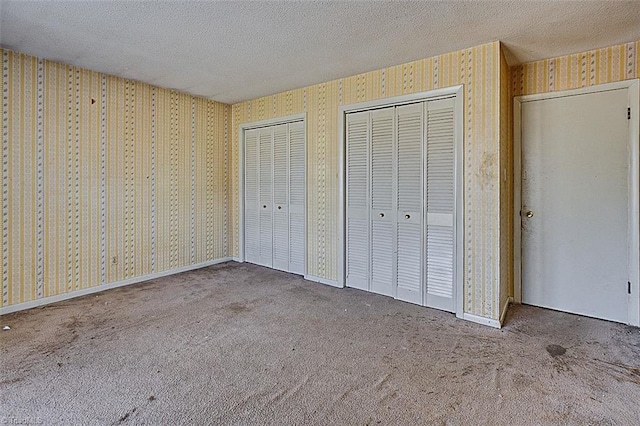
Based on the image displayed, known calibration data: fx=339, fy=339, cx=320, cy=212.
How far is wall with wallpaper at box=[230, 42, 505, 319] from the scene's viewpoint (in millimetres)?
2852

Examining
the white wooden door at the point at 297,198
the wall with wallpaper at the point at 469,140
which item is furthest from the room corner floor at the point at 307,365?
the white wooden door at the point at 297,198

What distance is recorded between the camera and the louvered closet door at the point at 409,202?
10.9 feet

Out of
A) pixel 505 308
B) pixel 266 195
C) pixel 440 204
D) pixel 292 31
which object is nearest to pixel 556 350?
pixel 505 308

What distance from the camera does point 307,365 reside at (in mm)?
2201

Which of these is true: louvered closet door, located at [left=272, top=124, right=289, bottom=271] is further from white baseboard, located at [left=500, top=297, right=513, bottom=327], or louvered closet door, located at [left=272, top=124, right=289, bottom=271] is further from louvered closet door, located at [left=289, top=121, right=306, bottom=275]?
white baseboard, located at [left=500, top=297, right=513, bottom=327]

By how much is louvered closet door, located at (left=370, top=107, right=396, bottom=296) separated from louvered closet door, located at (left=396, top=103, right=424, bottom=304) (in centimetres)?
8

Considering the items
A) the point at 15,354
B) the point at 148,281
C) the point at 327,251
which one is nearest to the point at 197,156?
the point at 148,281

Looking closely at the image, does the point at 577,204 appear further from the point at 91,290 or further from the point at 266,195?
the point at 91,290

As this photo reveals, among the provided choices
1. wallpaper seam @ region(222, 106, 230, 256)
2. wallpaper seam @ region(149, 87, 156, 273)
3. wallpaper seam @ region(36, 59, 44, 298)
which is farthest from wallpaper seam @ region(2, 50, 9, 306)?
wallpaper seam @ region(222, 106, 230, 256)

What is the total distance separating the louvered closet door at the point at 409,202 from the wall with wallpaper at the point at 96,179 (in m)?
2.80

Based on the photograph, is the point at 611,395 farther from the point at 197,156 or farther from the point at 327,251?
the point at 197,156

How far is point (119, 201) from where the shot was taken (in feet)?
12.7

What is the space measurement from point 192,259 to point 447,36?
13.1 feet

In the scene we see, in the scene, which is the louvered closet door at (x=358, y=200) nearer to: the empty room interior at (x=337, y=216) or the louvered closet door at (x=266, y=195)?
the empty room interior at (x=337, y=216)
